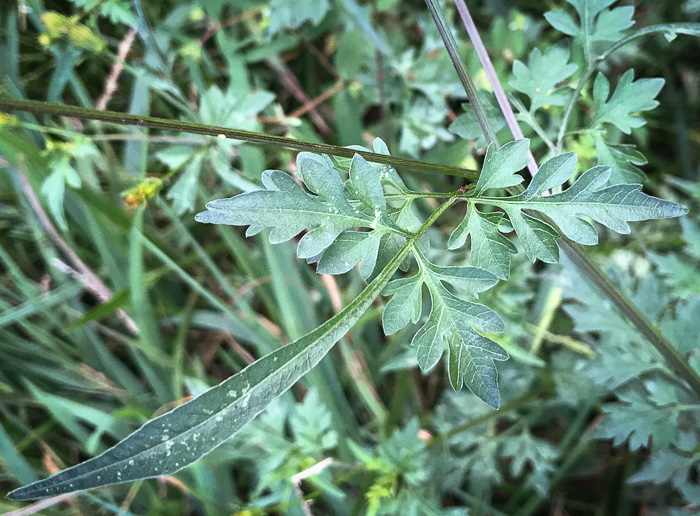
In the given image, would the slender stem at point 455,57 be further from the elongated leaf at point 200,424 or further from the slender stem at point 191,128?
the elongated leaf at point 200,424

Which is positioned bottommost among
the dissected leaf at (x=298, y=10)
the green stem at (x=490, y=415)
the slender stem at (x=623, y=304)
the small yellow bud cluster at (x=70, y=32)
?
the green stem at (x=490, y=415)

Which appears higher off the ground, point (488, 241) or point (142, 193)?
point (142, 193)

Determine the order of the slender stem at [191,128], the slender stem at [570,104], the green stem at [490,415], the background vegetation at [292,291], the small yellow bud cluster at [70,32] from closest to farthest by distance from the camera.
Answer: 1. the slender stem at [191,128]
2. the slender stem at [570,104]
3. the small yellow bud cluster at [70,32]
4. the background vegetation at [292,291]
5. the green stem at [490,415]

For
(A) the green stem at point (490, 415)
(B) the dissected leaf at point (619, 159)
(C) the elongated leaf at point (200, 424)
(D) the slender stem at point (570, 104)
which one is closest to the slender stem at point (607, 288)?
(D) the slender stem at point (570, 104)

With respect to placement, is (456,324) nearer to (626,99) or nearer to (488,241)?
(488,241)

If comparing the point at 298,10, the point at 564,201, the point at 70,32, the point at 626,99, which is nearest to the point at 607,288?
the point at 564,201

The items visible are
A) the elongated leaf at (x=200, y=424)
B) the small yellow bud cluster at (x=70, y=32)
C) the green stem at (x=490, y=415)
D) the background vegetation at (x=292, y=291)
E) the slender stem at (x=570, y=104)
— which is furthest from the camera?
the green stem at (x=490, y=415)
